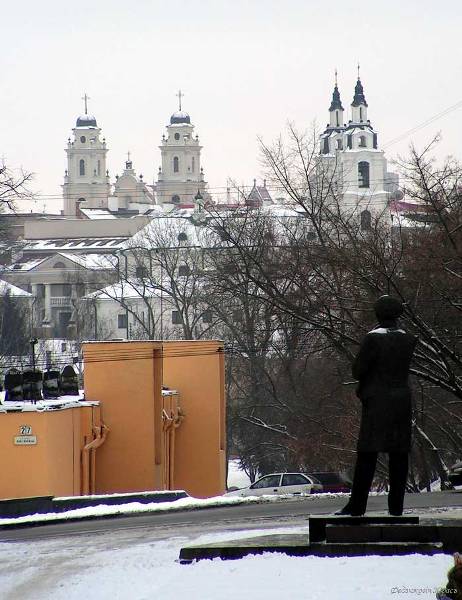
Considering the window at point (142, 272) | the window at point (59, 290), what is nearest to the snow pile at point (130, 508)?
the window at point (142, 272)

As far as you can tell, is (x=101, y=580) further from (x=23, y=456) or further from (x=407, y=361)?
(x=23, y=456)

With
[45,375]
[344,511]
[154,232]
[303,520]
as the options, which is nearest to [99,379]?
[45,375]

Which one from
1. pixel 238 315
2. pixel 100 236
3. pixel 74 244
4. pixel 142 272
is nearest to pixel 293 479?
pixel 238 315

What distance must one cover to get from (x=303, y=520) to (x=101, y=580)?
18.7 feet

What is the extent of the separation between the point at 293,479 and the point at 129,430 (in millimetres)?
5888

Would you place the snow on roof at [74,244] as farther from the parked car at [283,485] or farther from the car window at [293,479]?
the car window at [293,479]

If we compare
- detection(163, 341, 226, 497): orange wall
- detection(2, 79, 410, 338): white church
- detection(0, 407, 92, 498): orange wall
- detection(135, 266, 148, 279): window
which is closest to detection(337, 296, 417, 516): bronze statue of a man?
detection(0, 407, 92, 498): orange wall

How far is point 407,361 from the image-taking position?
13820 millimetres

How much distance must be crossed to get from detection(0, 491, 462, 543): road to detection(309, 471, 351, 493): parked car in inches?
534

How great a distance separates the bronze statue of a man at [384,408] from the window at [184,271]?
217 feet

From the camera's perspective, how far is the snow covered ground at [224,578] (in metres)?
12.0

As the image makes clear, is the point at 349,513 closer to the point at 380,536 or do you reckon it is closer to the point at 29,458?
the point at 380,536

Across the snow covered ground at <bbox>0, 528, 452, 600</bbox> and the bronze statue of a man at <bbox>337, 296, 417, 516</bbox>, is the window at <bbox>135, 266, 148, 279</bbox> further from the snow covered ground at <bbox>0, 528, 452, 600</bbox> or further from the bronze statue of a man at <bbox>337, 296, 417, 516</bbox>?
the bronze statue of a man at <bbox>337, 296, 417, 516</bbox>

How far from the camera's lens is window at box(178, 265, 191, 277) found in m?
81.4
